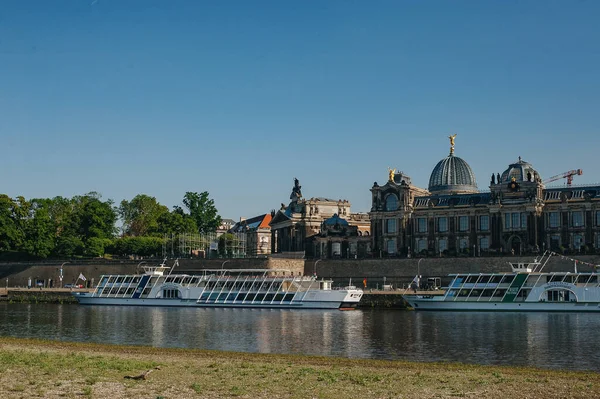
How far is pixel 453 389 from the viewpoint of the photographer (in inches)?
963

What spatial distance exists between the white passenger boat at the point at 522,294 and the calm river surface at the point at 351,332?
2757 millimetres

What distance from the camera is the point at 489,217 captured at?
102 metres

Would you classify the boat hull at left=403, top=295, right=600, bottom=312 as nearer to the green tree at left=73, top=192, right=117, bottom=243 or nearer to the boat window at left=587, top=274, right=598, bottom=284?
the boat window at left=587, top=274, right=598, bottom=284

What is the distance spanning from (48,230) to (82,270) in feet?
46.8

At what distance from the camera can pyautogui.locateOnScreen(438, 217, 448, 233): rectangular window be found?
106312mm

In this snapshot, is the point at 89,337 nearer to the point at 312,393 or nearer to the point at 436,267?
the point at 312,393

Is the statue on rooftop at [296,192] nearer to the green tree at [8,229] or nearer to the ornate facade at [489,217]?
the ornate facade at [489,217]

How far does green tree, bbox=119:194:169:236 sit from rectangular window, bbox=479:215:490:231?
69071mm

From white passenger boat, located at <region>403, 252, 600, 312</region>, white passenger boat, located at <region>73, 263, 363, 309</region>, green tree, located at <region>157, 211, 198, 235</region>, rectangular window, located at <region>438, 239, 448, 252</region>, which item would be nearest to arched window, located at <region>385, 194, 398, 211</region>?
rectangular window, located at <region>438, 239, 448, 252</region>

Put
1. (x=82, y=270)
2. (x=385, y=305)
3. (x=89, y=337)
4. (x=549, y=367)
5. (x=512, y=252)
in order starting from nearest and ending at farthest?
(x=549, y=367), (x=89, y=337), (x=385, y=305), (x=512, y=252), (x=82, y=270)

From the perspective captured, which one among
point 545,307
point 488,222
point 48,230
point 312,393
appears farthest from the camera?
point 48,230

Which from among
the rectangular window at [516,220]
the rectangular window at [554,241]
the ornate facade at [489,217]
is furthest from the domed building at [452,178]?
the rectangular window at [554,241]

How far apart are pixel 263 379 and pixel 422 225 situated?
275ft

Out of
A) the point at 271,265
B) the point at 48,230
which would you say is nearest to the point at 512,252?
the point at 271,265
